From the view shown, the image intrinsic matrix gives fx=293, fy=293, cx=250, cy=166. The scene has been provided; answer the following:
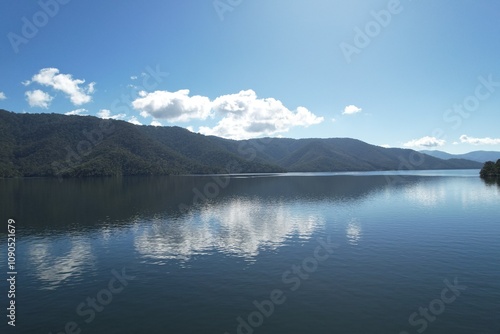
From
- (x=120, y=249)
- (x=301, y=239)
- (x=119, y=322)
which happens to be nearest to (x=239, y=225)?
(x=301, y=239)

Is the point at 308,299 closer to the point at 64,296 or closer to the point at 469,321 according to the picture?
the point at 469,321

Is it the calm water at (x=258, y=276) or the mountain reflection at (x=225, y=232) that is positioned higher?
the mountain reflection at (x=225, y=232)

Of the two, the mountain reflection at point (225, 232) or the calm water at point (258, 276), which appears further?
the mountain reflection at point (225, 232)

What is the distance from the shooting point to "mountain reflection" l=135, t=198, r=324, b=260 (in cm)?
5850

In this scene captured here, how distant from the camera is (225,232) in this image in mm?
74500

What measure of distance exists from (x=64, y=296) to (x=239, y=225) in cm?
4967

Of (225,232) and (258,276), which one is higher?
(225,232)

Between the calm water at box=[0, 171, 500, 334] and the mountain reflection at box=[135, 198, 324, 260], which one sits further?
the mountain reflection at box=[135, 198, 324, 260]

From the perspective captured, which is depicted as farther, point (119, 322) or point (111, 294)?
point (111, 294)

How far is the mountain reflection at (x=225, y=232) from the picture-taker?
192 ft

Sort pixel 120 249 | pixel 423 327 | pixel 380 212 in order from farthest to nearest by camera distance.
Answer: pixel 380 212
pixel 120 249
pixel 423 327

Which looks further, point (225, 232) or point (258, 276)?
point (225, 232)

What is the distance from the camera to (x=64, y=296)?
37.5 m

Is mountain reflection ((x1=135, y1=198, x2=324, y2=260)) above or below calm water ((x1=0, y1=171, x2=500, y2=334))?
above
